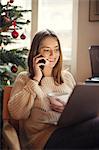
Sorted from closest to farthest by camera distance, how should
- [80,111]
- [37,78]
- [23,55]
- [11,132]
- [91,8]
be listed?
[80,111] < [11,132] < [37,78] < [23,55] < [91,8]

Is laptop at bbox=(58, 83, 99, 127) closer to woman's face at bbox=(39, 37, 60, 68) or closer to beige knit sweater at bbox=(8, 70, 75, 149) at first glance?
beige knit sweater at bbox=(8, 70, 75, 149)

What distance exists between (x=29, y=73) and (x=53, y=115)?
0.26 m

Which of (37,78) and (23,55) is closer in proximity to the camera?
(37,78)

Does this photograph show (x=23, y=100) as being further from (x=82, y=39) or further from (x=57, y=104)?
(x=82, y=39)

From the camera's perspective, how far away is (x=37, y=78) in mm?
1436

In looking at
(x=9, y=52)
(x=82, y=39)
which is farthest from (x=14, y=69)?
(x=82, y=39)

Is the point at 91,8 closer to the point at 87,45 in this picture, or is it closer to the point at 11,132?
the point at 87,45

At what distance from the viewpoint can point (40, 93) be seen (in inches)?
56.2

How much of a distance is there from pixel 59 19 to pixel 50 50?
164 cm

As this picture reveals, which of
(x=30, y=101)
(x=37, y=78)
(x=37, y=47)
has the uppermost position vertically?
(x=37, y=47)

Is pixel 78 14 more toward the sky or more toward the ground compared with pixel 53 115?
more toward the sky

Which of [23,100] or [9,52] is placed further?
[9,52]

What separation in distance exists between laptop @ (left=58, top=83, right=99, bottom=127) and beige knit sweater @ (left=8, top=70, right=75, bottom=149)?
204 millimetres

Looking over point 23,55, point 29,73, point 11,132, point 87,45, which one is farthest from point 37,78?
point 87,45
